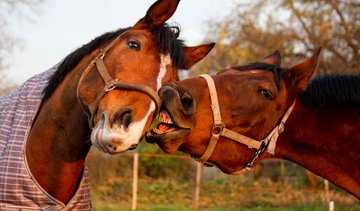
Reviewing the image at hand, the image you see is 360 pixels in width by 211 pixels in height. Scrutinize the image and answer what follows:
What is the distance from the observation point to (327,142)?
11.1 feet

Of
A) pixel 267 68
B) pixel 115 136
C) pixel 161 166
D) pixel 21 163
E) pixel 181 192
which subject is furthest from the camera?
pixel 161 166

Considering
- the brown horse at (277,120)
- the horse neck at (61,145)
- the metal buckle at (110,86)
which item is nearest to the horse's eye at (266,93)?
the brown horse at (277,120)

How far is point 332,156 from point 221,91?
0.88 m

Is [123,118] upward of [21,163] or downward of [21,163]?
upward

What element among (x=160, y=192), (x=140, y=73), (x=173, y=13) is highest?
(x=173, y=13)

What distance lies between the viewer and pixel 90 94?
3340 mm

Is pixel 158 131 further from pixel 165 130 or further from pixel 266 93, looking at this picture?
pixel 266 93

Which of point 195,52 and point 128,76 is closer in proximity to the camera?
point 128,76

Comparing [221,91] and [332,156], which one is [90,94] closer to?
[221,91]

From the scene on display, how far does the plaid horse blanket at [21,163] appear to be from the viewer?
3.50 m

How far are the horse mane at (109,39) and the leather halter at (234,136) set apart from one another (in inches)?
14.5

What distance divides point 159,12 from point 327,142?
1474 mm

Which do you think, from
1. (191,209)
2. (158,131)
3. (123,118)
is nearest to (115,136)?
(123,118)

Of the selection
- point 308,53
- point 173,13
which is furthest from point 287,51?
point 173,13
